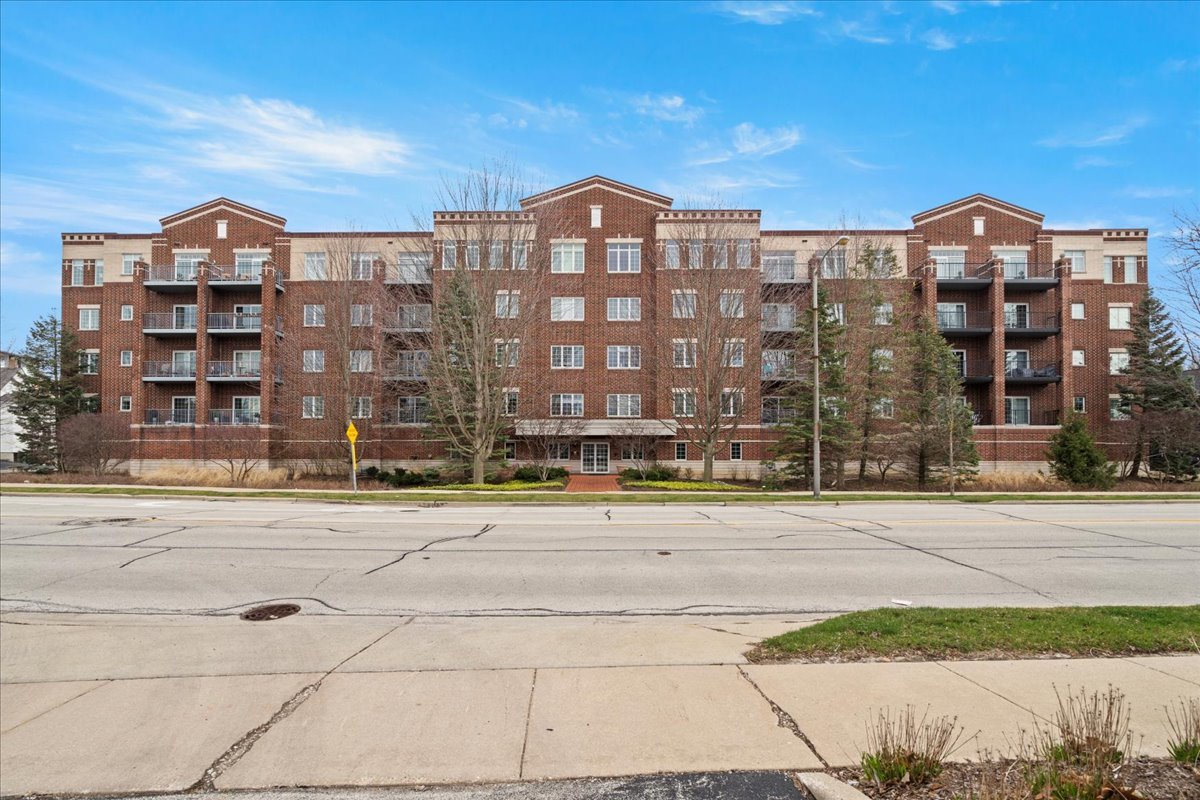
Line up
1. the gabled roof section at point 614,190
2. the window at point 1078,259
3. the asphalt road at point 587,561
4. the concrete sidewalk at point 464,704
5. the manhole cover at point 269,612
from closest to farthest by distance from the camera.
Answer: the concrete sidewalk at point 464,704
the manhole cover at point 269,612
the asphalt road at point 587,561
the gabled roof section at point 614,190
the window at point 1078,259

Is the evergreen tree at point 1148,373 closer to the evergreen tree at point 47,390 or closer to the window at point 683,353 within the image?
the window at point 683,353

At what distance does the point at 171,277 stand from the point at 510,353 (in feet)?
88.8

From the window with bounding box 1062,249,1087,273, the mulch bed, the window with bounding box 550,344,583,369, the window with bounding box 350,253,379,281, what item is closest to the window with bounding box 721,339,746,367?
the window with bounding box 550,344,583,369

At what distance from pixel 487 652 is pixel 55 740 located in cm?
322

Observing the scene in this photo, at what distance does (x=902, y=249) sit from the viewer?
39031 millimetres

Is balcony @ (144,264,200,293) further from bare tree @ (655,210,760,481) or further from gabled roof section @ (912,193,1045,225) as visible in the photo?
gabled roof section @ (912,193,1045,225)

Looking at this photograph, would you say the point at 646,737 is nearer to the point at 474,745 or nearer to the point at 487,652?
the point at 474,745

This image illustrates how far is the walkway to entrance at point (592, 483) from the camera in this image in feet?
95.5

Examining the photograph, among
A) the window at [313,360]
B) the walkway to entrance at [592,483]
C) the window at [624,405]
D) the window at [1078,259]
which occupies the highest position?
the window at [1078,259]

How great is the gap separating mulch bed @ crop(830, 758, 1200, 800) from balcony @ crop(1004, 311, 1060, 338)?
42.0 m

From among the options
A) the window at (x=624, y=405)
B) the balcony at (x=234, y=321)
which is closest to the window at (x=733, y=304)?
the window at (x=624, y=405)

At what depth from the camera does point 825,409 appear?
97.5ft

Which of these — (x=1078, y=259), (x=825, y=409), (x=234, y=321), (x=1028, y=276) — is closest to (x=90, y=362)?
(x=234, y=321)

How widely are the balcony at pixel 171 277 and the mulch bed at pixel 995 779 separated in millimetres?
46929
